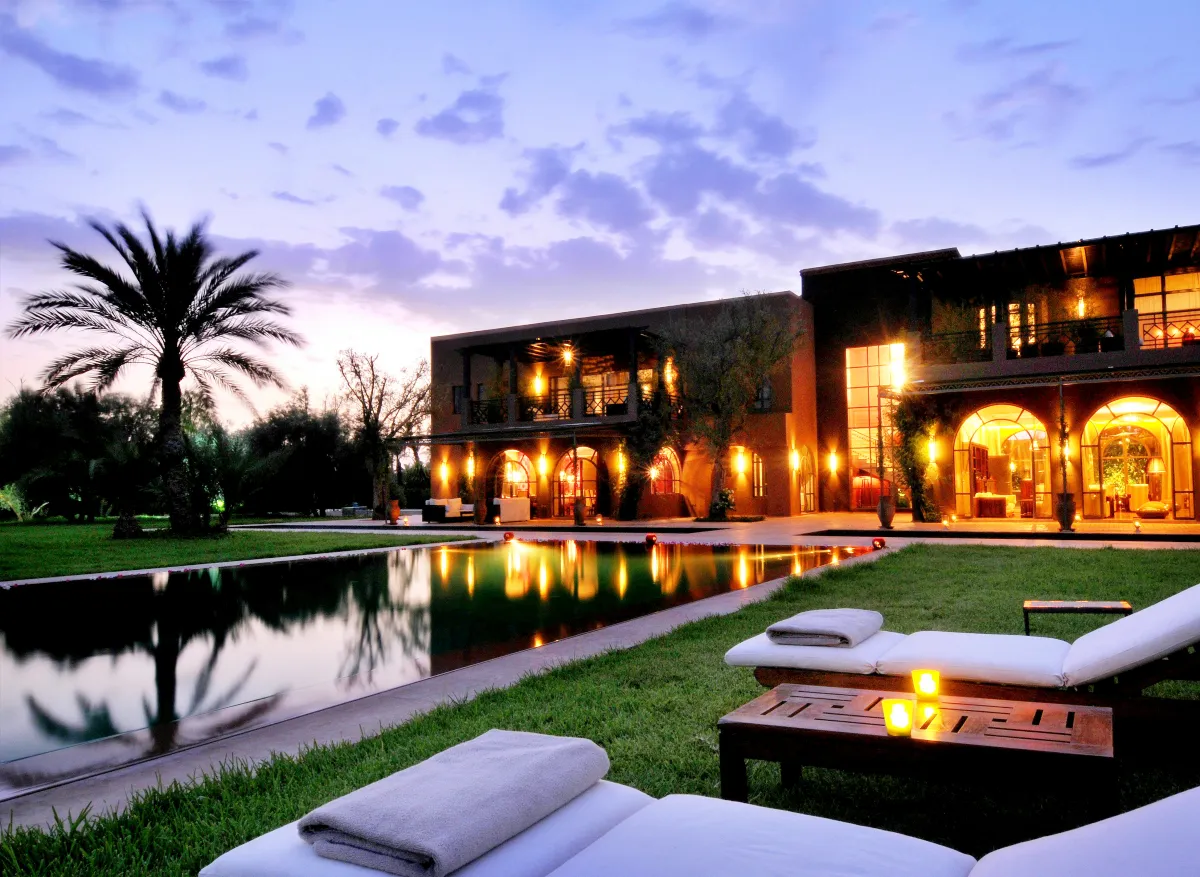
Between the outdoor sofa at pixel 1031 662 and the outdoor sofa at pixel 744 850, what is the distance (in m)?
1.84

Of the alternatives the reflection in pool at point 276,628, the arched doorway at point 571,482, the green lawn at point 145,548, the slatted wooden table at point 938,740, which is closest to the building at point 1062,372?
the reflection in pool at point 276,628

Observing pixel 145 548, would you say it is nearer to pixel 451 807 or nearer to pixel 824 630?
pixel 824 630

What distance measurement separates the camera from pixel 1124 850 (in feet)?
4.98

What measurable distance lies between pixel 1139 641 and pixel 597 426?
22165 millimetres

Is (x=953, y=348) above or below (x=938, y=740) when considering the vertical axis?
above

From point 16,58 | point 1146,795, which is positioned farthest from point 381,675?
point 16,58

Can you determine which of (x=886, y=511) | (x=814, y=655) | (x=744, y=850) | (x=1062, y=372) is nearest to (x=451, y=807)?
(x=744, y=850)

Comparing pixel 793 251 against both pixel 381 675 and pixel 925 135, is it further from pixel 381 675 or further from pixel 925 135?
pixel 381 675

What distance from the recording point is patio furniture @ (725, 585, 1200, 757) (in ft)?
10.7

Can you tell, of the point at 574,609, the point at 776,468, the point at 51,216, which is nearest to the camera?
the point at 574,609

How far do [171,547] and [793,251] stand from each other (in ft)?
79.2

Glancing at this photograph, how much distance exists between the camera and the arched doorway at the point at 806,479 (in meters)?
27.2

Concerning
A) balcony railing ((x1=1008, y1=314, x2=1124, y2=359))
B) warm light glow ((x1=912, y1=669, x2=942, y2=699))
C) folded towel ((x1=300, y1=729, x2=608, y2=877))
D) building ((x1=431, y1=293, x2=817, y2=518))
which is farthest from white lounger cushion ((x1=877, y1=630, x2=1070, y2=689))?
building ((x1=431, y1=293, x2=817, y2=518))

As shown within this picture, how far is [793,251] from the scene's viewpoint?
3269cm
